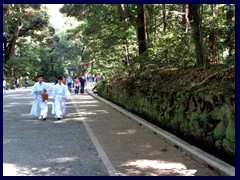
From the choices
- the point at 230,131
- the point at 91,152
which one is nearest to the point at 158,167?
the point at 230,131

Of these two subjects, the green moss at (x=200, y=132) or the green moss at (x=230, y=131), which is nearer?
the green moss at (x=230, y=131)

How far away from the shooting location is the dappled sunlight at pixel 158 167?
5.70 m

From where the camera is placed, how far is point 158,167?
6004mm

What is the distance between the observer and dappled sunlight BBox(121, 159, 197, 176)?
570 cm

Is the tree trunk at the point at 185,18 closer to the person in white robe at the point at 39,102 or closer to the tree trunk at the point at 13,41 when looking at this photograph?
the person in white robe at the point at 39,102

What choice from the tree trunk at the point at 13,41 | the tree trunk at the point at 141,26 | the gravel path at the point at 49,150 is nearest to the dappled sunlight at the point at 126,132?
the gravel path at the point at 49,150

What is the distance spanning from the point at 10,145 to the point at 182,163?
412 cm

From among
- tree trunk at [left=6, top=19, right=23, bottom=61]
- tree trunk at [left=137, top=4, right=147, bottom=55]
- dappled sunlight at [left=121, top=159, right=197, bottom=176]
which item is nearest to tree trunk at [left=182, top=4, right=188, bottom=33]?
tree trunk at [left=137, top=4, right=147, bottom=55]

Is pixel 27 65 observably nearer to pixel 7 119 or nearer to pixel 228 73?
pixel 7 119

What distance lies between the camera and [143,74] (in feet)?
43.2

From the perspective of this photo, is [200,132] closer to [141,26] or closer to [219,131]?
[219,131]

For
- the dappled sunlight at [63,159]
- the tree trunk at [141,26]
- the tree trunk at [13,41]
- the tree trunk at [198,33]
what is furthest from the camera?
the tree trunk at [13,41]

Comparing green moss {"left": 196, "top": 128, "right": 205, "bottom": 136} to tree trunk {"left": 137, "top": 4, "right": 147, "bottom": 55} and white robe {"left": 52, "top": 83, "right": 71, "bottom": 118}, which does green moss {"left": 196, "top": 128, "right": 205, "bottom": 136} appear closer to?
white robe {"left": 52, "top": 83, "right": 71, "bottom": 118}
